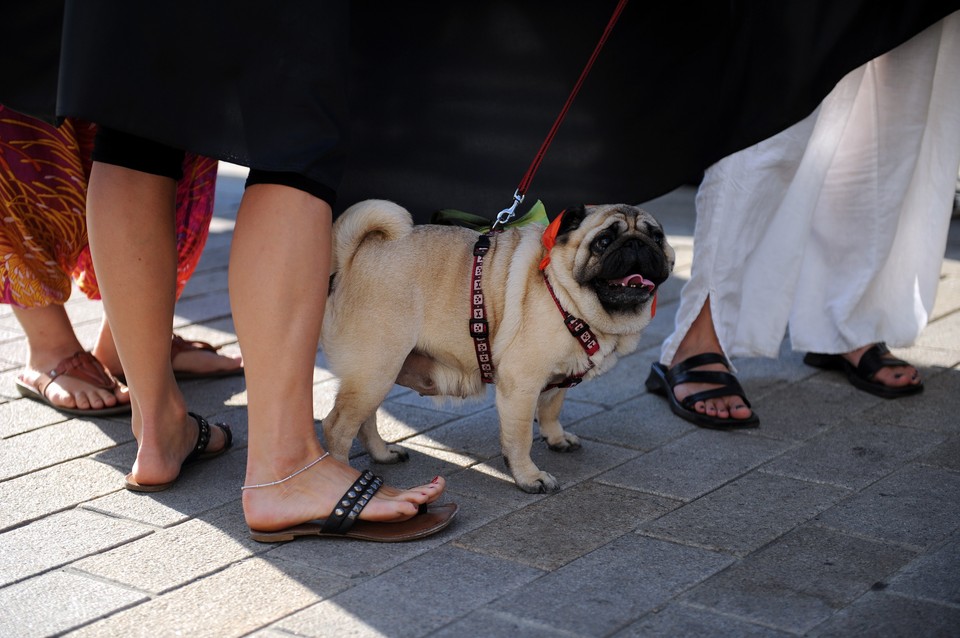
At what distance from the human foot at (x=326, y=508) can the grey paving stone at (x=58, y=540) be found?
0.31 meters

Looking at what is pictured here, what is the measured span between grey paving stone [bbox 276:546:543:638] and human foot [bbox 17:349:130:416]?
144 cm

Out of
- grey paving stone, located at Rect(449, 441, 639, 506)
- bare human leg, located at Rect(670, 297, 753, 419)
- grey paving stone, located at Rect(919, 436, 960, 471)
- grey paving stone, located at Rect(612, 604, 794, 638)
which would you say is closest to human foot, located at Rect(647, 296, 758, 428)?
bare human leg, located at Rect(670, 297, 753, 419)

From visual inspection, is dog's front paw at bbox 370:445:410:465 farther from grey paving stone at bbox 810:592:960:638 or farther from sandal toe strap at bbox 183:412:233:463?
grey paving stone at bbox 810:592:960:638

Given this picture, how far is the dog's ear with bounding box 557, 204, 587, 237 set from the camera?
269 cm

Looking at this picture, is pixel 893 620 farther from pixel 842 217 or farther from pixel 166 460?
pixel 842 217

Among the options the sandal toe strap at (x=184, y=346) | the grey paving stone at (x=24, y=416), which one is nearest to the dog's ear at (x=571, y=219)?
the sandal toe strap at (x=184, y=346)

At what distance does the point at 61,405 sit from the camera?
125 inches

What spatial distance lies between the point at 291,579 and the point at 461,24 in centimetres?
185

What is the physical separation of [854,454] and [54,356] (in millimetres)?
2590

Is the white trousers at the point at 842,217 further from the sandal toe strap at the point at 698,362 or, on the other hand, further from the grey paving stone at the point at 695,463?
the grey paving stone at the point at 695,463

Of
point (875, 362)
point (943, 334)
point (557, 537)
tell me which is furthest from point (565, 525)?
point (943, 334)

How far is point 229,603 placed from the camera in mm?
2035

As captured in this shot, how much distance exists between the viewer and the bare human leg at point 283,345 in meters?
2.23

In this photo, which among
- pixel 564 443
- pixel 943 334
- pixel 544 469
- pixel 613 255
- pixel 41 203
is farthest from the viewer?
pixel 943 334
